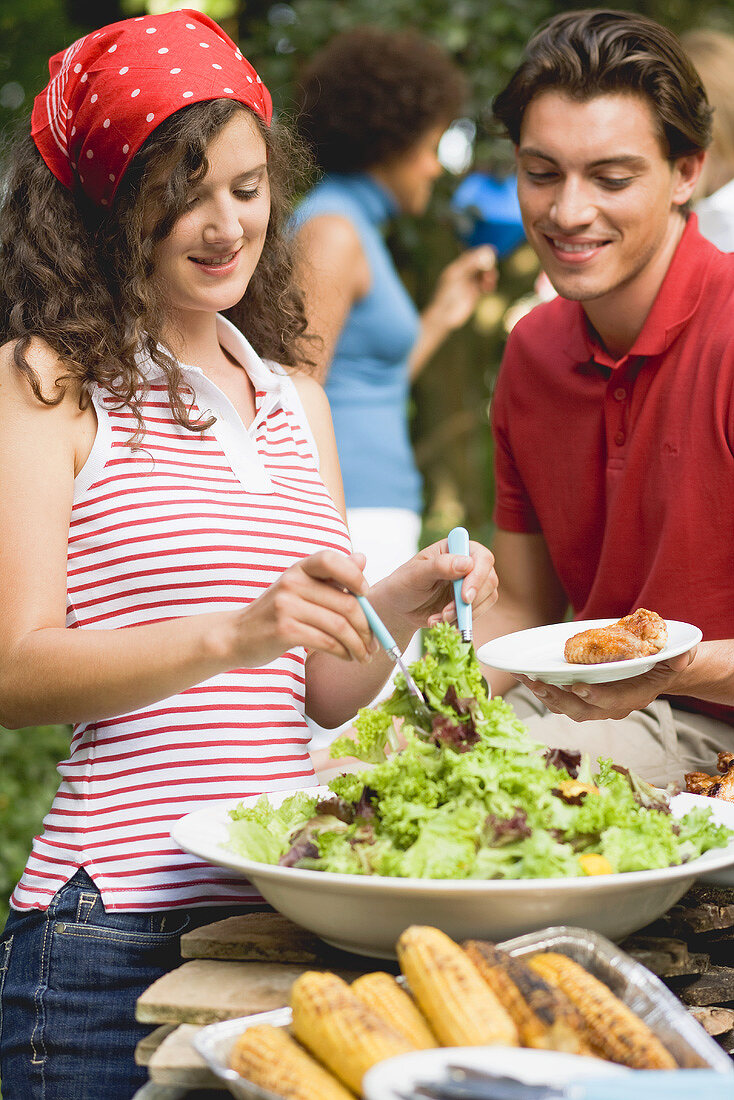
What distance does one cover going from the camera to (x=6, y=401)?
6.03 ft

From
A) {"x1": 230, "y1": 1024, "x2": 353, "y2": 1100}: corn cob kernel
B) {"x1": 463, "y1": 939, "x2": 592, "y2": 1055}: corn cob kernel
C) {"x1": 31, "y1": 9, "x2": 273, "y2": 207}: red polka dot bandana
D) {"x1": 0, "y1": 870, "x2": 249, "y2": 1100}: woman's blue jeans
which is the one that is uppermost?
{"x1": 31, "y1": 9, "x2": 273, "y2": 207}: red polka dot bandana

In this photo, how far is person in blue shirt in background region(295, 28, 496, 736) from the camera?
13.3 feet

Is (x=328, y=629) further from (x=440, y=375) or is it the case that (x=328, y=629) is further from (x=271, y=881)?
(x=440, y=375)

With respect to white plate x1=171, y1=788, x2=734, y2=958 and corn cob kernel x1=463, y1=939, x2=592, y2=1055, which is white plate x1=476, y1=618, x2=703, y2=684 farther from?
corn cob kernel x1=463, y1=939, x2=592, y2=1055

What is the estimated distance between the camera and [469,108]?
7105 mm

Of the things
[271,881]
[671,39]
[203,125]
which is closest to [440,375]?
[671,39]

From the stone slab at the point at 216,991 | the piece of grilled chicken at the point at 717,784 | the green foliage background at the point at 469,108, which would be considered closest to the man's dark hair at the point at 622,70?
the piece of grilled chicken at the point at 717,784

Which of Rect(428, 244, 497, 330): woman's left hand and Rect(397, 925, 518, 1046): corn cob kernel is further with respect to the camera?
Rect(428, 244, 497, 330): woman's left hand

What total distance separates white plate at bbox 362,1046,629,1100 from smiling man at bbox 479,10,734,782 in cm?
143

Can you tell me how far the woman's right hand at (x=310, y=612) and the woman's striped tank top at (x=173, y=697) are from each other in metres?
0.32

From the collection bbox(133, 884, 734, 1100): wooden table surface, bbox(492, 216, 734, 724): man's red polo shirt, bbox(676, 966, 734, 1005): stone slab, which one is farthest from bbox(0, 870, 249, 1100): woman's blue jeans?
bbox(492, 216, 734, 724): man's red polo shirt

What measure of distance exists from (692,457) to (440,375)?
20.1 feet

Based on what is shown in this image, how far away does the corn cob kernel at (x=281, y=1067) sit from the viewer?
3.53 feet

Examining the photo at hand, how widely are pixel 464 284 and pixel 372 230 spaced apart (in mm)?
1178
